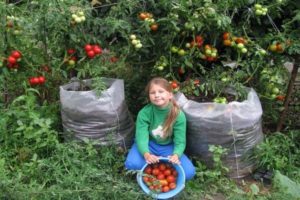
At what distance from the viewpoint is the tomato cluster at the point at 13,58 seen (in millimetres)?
3619

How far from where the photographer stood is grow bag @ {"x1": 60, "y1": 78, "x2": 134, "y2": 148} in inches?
139

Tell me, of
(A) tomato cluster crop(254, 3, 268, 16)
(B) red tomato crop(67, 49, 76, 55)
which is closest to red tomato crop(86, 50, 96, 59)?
(B) red tomato crop(67, 49, 76, 55)

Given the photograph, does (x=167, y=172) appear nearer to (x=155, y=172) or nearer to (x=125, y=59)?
(x=155, y=172)

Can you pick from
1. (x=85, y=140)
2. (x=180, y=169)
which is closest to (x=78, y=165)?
(x=85, y=140)

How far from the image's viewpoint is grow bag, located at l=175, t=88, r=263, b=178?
344 cm

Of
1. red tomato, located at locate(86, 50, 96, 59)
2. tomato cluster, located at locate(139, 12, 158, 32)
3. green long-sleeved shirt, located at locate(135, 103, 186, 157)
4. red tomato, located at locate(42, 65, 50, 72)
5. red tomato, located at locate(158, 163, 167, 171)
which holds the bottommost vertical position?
red tomato, located at locate(158, 163, 167, 171)

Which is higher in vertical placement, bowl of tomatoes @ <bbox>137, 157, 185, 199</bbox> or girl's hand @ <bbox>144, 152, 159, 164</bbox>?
girl's hand @ <bbox>144, 152, 159, 164</bbox>

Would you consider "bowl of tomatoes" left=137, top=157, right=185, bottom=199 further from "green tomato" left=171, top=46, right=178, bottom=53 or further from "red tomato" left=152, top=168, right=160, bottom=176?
"green tomato" left=171, top=46, right=178, bottom=53

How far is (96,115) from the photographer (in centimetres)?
357

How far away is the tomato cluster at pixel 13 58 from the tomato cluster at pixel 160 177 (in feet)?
4.16

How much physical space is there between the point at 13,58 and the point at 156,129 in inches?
46.7

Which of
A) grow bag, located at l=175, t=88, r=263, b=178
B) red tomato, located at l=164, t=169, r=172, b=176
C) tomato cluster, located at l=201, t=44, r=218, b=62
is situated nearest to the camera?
red tomato, located at l=164, t=169, r=172, b=176

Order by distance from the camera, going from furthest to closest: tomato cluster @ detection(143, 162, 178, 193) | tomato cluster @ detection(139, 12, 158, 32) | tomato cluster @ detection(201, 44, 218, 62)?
tomato cluster @ detection(201, 44, 218, 62)
tomato cluster @ detection(139, 12, 158, 32)
tomato cluster @ detection(143, 162, 178, 193)

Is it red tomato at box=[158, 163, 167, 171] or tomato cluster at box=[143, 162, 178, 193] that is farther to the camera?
red tomato at box=[158, 163, 167, 171]
